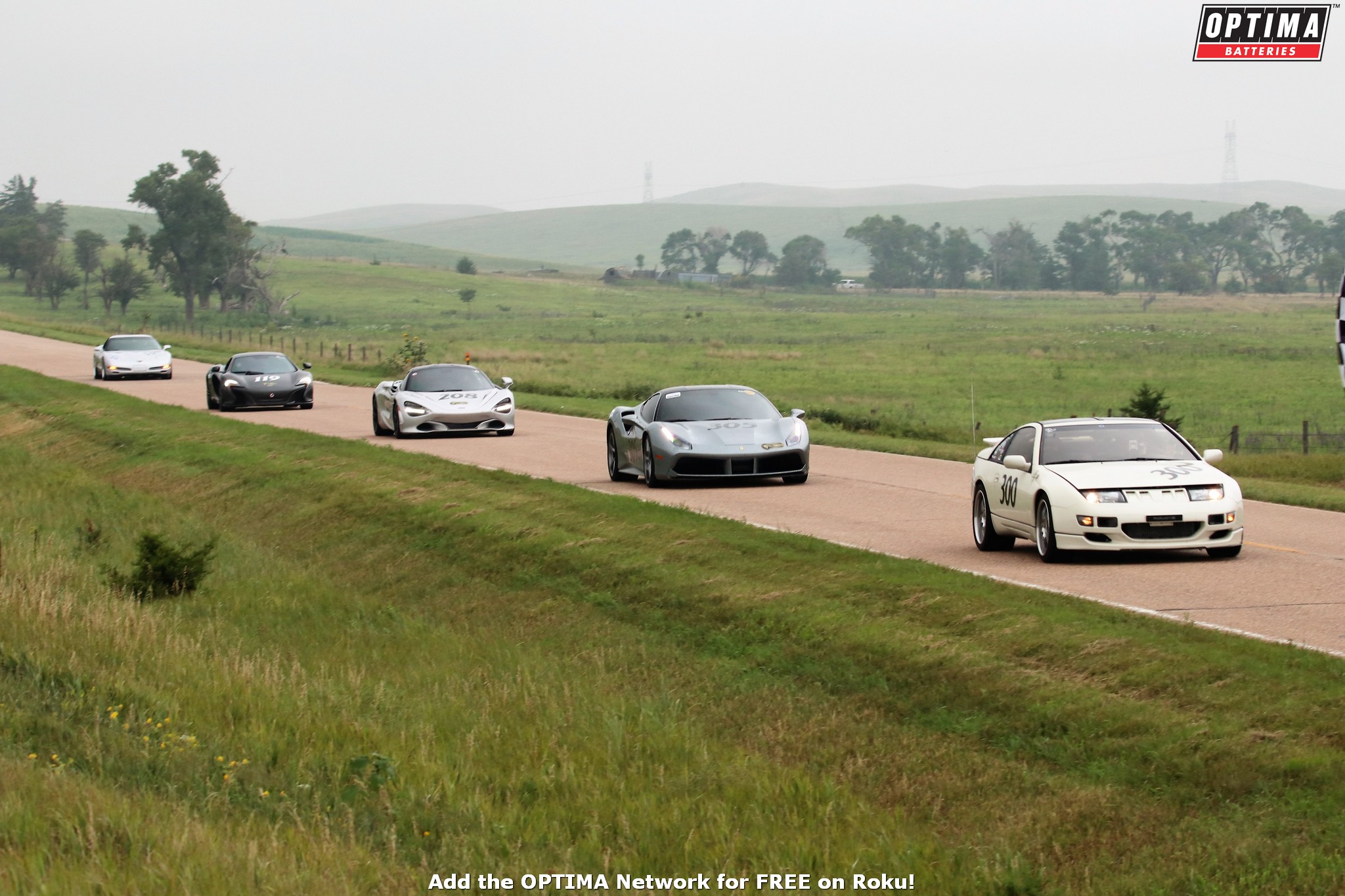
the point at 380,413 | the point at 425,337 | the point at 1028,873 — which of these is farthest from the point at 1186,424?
the point at 425,337

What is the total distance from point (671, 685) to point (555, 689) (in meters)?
0.83

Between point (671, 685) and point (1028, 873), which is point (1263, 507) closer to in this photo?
point (671, 685)

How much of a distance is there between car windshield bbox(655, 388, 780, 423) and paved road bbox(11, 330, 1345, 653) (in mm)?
942

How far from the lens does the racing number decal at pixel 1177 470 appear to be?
1417 cm

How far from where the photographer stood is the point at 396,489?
835 inches

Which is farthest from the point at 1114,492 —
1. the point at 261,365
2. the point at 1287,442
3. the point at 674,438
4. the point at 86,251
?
the point at 86,251

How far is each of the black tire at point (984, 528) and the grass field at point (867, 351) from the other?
6822mm

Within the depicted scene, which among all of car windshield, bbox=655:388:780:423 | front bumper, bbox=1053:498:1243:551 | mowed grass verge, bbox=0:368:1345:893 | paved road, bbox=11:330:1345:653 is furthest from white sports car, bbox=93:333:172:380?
front bumper, bbox=1053:498:1243:551

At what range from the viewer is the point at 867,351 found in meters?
90.8

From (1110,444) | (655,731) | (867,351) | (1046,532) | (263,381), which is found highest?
(1110,444)

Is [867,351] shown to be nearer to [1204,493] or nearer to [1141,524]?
[1204,493]

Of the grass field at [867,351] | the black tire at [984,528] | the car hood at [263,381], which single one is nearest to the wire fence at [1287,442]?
the grass field at [867,351]

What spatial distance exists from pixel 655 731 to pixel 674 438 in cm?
1207

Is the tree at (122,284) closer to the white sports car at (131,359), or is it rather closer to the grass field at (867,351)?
the grass field at (867,351)
